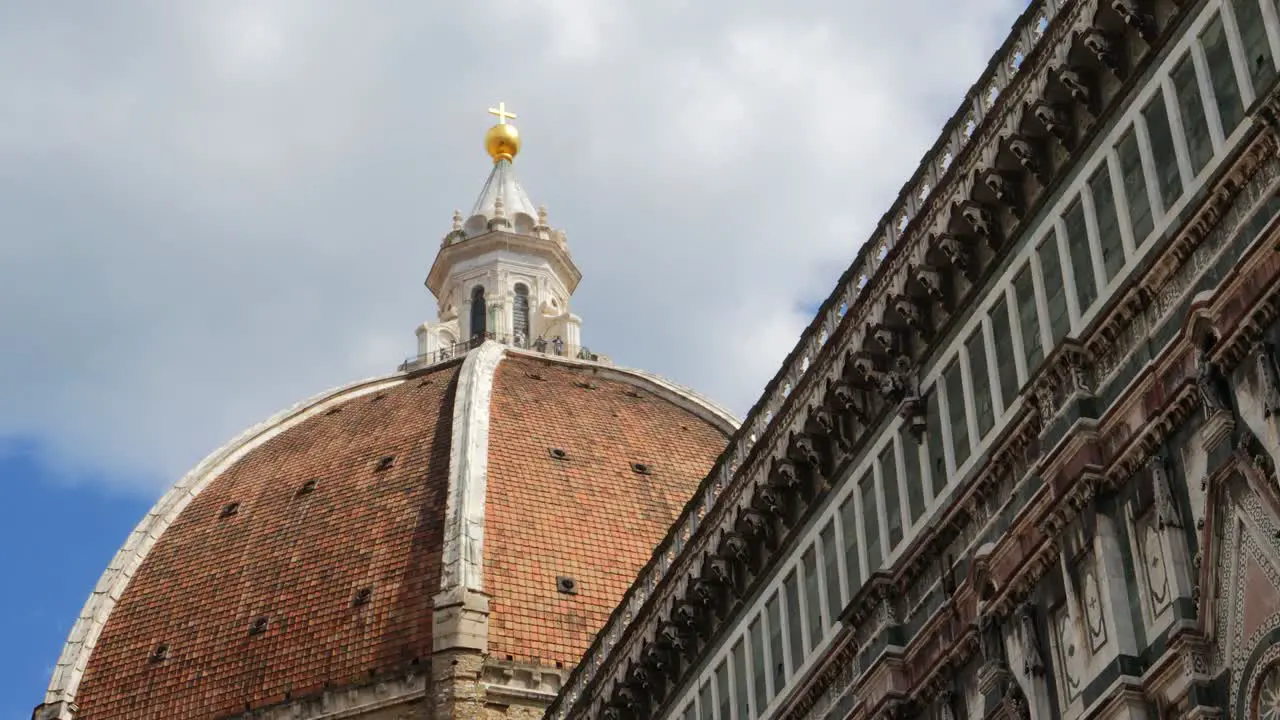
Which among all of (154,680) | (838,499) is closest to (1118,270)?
(838,499)

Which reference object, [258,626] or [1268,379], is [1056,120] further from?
[258,626]

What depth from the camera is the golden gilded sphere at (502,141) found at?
95000mm

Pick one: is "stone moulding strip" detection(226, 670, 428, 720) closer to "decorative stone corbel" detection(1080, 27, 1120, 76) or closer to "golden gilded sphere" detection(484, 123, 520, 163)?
"golden gilded sphere" detection(484, 123, 520, 163)

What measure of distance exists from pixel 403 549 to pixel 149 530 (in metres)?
11.8

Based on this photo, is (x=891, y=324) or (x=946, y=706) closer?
(x=946, y=706)

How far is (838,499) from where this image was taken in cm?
2516

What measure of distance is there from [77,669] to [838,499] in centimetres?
5030

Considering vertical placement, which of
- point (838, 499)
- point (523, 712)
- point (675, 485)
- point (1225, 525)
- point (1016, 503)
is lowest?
point (1225, 525)

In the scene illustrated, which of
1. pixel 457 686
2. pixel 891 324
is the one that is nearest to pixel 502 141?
pixel 457 686

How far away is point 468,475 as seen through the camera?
72.4 metres

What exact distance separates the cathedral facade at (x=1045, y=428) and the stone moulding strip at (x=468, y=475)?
1571 inches

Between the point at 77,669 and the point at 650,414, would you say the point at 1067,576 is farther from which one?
the point at 650,414

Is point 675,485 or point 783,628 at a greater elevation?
point 675,485

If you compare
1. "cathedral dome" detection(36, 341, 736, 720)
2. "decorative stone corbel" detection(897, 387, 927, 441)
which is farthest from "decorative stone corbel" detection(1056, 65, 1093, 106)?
"cathedral dome" detection(36, 341, 736, 720)
